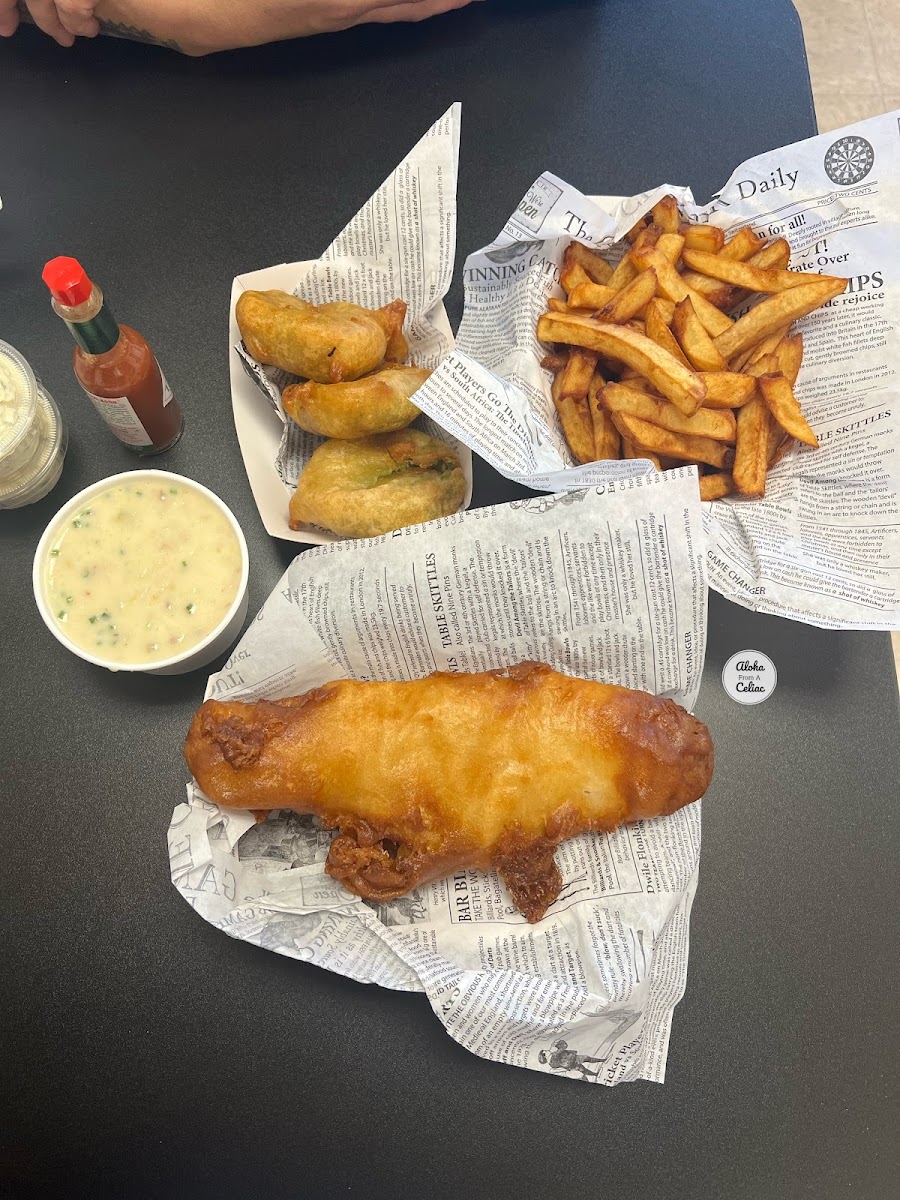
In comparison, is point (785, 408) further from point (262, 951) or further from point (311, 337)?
point (262, 951)

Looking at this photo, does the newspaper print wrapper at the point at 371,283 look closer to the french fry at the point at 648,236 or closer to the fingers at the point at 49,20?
the french fry at the point at 648,236

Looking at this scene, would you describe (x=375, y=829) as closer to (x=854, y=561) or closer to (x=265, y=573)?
(x=265, y=573)

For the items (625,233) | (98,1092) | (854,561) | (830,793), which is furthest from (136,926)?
(625,233)

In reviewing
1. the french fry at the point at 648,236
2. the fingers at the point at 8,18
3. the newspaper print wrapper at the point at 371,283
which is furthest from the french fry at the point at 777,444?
the fingers at the point at 8,18

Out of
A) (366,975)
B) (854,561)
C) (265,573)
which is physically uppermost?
(265,573)

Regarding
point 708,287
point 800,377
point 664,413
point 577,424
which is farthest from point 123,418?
point 800,377
